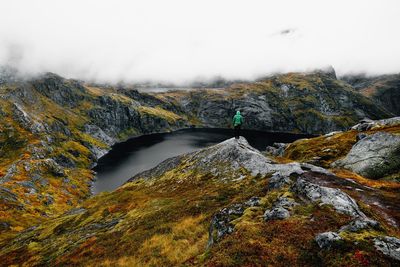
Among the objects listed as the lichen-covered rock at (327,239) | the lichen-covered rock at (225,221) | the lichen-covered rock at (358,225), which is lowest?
the lichen-covered rock at (225,221)

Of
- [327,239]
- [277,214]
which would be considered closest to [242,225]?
[277,214]

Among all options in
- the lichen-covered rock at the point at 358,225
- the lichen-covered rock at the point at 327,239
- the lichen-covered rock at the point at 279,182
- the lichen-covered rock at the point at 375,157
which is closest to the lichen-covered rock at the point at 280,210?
the lichen-covered rock at the point at 358,225

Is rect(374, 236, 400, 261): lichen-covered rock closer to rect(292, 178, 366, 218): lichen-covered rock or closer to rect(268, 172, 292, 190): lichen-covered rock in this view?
rect(292, 178, 366, 218): lichen-covered rock

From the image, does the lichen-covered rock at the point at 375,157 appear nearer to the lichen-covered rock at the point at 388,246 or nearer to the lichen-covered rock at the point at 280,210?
the lichen-covered rock at the point at 280,210

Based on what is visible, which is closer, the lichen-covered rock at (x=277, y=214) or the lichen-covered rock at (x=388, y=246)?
the lichen-covered rock at (x=388, y=246)

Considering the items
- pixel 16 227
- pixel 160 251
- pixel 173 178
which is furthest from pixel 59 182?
pixel 160 251
